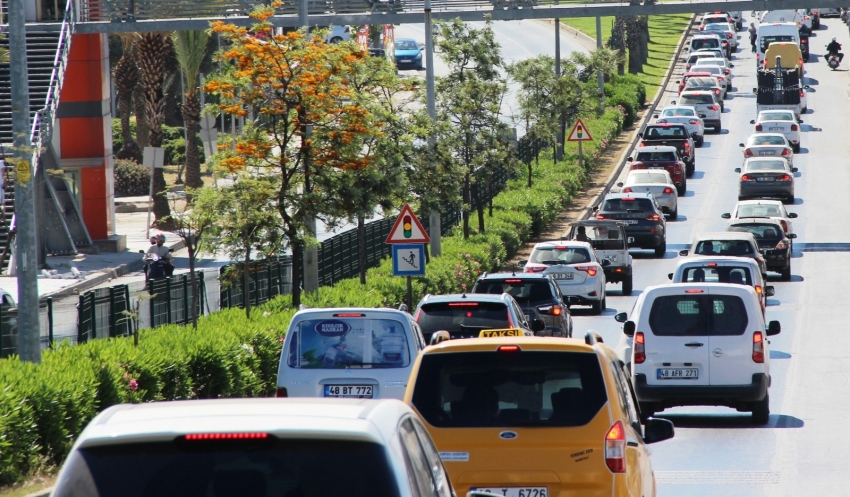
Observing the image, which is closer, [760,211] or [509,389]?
[509,389]

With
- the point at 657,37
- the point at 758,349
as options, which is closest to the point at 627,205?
the point at 758,349

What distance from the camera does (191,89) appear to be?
2053 inches

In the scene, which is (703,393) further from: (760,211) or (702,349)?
(760,211)

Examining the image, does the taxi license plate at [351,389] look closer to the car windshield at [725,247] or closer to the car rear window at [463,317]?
the car rear window at [463,317]

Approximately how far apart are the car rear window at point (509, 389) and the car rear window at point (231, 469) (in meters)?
3.87

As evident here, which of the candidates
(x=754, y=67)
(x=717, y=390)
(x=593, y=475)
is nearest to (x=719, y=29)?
(x=754, y=67)

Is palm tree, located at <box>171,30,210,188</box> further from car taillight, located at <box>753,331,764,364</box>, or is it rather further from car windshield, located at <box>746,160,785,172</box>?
car taillight, located at <box>753,331,764,364</box>

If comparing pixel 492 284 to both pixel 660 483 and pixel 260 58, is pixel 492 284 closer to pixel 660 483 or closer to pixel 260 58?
pixel 260 58

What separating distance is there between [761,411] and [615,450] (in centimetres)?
878

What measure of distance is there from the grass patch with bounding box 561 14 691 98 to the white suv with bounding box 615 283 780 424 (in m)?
62.1

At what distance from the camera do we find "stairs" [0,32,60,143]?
3544cm

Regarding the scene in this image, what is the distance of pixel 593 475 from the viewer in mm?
8594

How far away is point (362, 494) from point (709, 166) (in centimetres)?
5412

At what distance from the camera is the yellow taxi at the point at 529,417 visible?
28.4 feet
